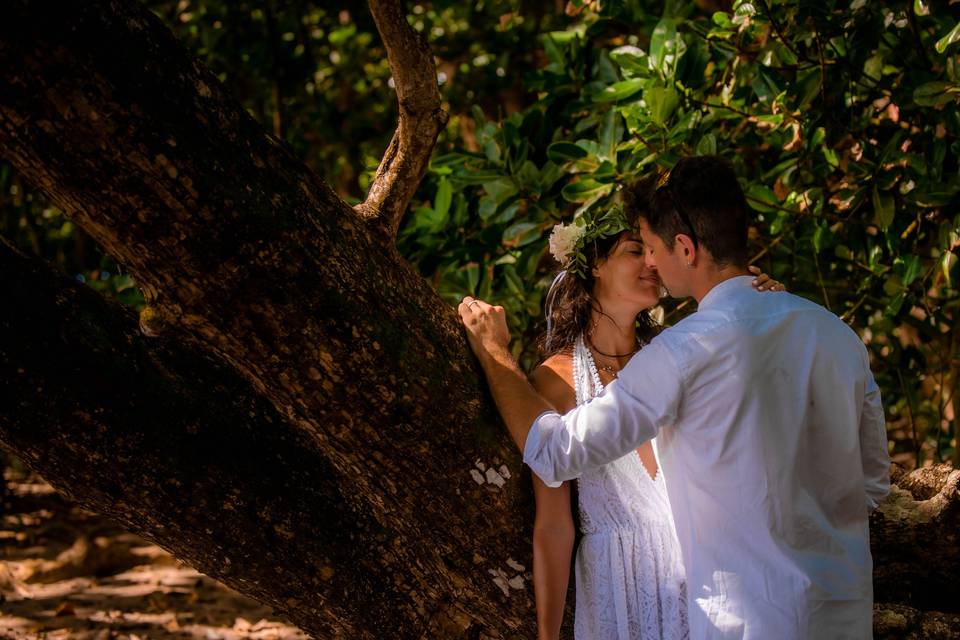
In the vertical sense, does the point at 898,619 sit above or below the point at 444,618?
below

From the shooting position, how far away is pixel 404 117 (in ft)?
7.57

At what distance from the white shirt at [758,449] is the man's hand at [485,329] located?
0.33m

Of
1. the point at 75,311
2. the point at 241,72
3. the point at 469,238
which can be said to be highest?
the point at 241,72

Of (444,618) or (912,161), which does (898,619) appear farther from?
(912,161)

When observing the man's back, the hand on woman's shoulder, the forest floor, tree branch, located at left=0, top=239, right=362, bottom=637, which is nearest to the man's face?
the man's back

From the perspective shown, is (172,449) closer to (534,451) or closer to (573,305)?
(534,451)

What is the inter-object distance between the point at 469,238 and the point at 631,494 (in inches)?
59.4

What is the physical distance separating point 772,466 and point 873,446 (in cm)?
39

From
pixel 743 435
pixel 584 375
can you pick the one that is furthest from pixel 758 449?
pixel 584 375

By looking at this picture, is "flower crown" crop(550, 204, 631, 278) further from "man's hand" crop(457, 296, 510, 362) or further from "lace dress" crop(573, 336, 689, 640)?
"lace dress" crop(573, 336, 689, 640)

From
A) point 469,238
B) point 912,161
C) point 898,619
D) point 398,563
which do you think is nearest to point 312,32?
point 469,238

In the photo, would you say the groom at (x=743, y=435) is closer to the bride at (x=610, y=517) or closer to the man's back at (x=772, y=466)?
the man's back at (x=772, y=466)

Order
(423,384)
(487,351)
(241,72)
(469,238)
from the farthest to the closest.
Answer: (241,72)
(469,238)
(487,351)
(423,384)

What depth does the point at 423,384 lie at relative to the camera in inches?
79.0
